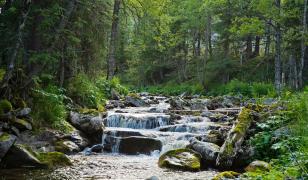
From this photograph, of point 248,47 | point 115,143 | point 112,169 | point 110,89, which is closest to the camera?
point 112,169

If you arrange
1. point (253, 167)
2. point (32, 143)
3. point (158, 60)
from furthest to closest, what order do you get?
point (158, 60), point (32, 143), point (253, 167)

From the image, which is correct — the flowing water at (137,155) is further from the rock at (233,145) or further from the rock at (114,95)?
the rock at (114,95)

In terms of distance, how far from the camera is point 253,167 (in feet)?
26.6

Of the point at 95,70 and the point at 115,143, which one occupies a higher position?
the point at 95,70

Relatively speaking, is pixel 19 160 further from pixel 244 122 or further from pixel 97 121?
pixel 244 122

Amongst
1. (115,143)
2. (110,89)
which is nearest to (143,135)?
(115,143)

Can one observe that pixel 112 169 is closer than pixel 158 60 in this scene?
Yes

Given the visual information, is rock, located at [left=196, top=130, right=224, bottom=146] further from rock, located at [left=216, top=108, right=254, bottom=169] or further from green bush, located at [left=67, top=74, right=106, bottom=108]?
green bush, located at [left=67, top=74, right=106, bottom=108]

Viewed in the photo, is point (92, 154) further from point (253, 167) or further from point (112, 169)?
point (253, 167)

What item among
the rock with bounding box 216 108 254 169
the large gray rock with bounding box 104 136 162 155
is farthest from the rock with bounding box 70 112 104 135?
the rock with bounding box 216 108 254 169

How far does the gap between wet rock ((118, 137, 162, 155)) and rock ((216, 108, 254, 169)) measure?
2.85 m

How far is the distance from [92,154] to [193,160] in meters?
3.26

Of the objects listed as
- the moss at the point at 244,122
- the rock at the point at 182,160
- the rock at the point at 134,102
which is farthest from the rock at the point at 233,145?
the rock at the point at 134,102

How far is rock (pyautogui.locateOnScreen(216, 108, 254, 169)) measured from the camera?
9180mm
